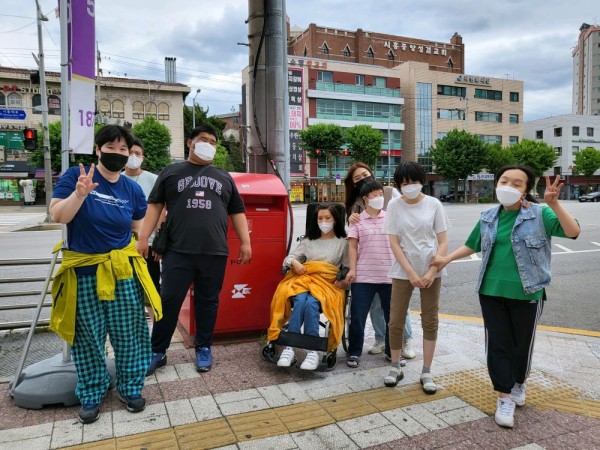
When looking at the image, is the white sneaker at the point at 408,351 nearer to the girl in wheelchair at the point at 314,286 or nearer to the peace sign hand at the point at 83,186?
the girl in wheelchair at the point at 314,286

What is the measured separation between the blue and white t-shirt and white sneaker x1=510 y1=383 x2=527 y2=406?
2.91m

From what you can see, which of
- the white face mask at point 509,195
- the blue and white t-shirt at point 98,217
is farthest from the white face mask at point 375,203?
the blue and white t-shirt at point 98,217

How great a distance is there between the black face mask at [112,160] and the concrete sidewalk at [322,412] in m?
1.62

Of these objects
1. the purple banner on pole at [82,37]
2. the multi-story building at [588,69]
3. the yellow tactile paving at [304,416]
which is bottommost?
the yellow tactile paving at [304,416]

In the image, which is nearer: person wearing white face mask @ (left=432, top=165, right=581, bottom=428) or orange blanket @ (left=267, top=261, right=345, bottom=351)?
person wearing white face mask @ (left=432, top=165, right=581, bottom=428)

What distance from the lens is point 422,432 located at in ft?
9.29

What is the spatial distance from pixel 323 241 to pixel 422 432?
6.14ft

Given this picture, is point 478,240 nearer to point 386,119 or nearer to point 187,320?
point 187,320

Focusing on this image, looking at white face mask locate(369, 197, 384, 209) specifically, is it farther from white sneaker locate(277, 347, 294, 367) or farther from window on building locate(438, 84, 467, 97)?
window on building locate(438, 84, 467, 97)

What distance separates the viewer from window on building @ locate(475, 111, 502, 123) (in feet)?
193

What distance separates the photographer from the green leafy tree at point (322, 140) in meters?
43.2

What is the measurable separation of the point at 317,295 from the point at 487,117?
62.4m

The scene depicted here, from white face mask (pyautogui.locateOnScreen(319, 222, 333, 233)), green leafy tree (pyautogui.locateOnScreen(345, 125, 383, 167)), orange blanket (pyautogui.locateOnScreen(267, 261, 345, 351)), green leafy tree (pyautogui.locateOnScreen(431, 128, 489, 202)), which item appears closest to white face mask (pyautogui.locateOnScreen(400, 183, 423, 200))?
white face mask (pyautogui.locateOnScreen(319, 222, 333, 233))

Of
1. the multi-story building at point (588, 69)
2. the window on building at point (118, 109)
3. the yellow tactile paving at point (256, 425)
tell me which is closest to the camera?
the yellow tactile paving at point (256, 425)
